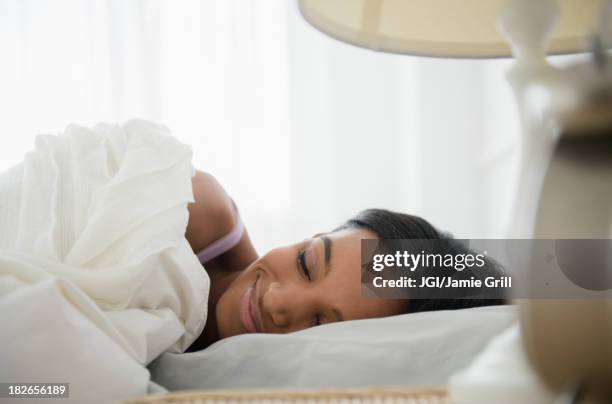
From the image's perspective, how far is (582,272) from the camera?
255 millimetres

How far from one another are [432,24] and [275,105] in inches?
62.1

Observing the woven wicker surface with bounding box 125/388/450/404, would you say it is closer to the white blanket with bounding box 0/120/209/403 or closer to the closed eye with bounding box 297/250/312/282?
the white blanket with bounding box 0/120/209/403

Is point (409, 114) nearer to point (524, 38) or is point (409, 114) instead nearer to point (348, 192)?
point (348, 192)

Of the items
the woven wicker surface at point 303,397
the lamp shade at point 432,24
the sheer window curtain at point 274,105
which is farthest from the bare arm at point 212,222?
the sheer window curtain at point 274,105

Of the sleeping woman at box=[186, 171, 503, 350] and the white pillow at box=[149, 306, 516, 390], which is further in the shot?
the sleeping woman at box=[186, 171, 503, 350]

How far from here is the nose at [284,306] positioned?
2.52ft

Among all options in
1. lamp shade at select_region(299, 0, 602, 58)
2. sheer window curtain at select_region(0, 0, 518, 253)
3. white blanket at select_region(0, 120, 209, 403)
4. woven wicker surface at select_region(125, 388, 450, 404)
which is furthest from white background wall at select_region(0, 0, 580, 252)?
woven wicker surface at select_region(125, 388, 450, 404)

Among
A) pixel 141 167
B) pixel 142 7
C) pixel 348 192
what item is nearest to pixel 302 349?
pixel 141 167

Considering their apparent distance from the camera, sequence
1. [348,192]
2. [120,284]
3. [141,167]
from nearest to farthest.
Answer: [120,284] → [141,167] → [348,192]

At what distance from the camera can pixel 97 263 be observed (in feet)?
2.00

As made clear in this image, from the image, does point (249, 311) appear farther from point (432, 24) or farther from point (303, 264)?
point (432, 24)

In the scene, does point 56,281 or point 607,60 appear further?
point 56,281

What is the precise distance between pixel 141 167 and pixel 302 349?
32 cm

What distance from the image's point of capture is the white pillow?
1.63 feet
